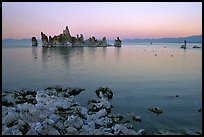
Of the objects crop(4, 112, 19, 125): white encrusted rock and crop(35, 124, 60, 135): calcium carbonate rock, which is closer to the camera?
crop(35, 124, 60, 135): calcium carbonate rock

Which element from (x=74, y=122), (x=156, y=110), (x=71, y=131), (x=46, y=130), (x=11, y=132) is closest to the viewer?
(x=11, y=132)

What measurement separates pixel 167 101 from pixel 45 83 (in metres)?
12.2

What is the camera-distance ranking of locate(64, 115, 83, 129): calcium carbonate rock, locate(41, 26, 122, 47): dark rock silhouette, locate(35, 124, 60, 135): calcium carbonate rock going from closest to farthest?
locate(35, 124, 60, 135): calcium carbonate rock
locate(64, 115, 83, 129): calcium carbonate rock
locate(41, 26, 122, 47): dark rock silhouette

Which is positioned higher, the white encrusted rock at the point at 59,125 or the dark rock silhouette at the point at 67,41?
the dark rock silhouette at the point at 67,41

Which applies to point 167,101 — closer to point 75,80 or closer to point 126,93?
point 126,93

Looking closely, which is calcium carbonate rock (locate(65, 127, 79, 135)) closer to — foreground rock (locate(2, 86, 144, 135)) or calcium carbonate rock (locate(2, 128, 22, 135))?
foreground rock (locate(2, 86, 144, 135))

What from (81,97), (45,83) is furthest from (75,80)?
(81,97)

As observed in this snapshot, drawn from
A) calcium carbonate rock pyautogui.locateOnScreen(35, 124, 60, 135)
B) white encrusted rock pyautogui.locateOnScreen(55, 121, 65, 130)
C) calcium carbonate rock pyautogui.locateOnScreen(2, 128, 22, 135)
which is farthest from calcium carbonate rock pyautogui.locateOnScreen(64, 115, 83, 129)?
calcium carbonate rock pyautogui.locateOnScreen(2, 128, 22, 135)

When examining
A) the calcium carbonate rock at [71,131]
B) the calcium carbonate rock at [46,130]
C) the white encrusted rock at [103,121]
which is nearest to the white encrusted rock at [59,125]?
the calcium carbonate rock at [71,131]

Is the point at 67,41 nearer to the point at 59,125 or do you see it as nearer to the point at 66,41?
the point at 66,41

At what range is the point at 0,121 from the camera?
10.4m

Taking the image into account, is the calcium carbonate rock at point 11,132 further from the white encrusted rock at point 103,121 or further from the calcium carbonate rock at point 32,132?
the white encrusted rock at point 103,121

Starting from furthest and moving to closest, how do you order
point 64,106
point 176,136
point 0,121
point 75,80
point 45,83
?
point 75,80
point 45,83
point 64,106
point 0,121
point 176,136

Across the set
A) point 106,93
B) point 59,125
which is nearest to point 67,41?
point 106,93
